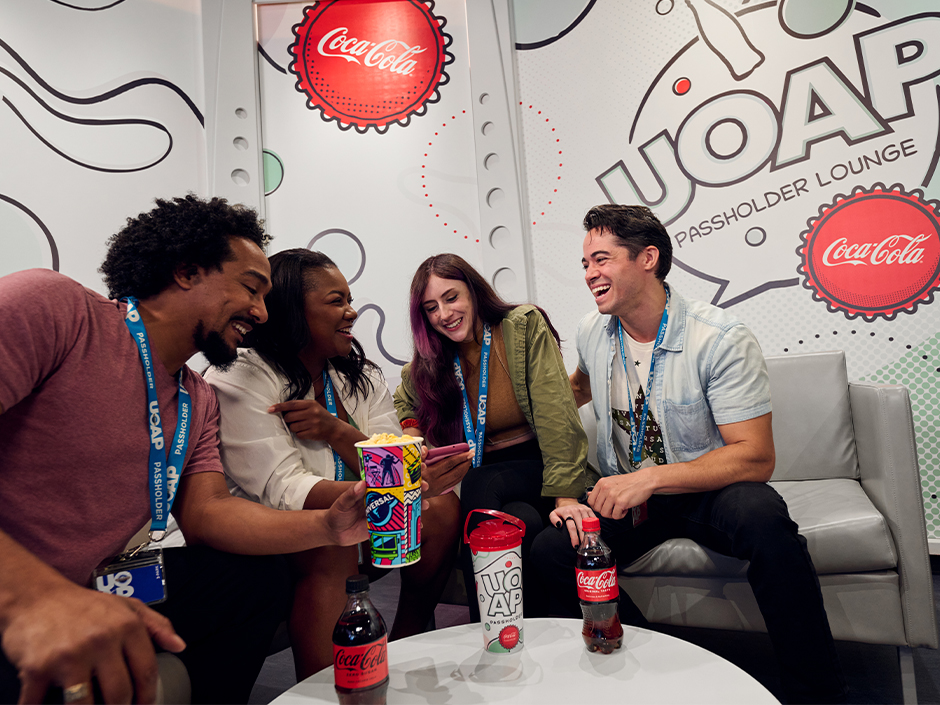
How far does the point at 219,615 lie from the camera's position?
4.48ft

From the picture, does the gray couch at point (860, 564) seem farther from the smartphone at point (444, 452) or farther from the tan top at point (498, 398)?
the smartphone at point (444, 452)

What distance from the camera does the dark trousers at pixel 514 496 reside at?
1.80m

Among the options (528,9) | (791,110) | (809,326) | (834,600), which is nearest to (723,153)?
(791,110)

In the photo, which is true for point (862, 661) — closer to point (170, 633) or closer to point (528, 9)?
point (170, 633)

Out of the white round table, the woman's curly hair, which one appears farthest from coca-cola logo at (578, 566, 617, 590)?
the woman's curly hair

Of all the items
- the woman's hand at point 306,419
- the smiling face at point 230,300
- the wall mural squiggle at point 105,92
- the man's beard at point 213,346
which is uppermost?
the wall mural squiggle at point 105,92

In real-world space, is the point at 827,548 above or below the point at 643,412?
below

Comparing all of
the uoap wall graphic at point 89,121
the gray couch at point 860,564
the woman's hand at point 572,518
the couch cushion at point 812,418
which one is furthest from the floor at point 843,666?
the uoap wall graphic at point 89,121

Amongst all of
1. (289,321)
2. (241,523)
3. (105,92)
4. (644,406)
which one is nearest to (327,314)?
(289,321)

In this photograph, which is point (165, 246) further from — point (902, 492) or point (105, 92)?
point (105, 92)

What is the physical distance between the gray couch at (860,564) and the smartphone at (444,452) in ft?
2.65

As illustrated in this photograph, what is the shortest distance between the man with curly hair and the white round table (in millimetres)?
287

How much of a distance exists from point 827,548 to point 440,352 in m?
1.34

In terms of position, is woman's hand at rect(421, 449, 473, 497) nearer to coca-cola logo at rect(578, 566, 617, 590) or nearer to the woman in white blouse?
the woman in white blouse
